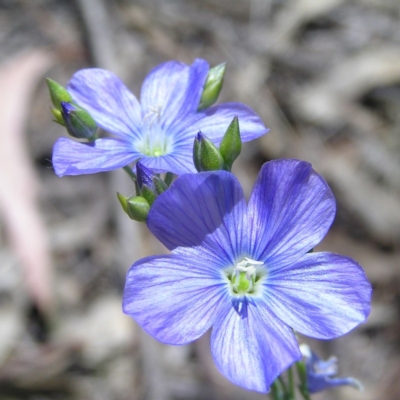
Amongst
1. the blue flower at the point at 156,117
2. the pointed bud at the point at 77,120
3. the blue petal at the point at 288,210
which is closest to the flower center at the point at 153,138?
the blue flower at the point at 156,117

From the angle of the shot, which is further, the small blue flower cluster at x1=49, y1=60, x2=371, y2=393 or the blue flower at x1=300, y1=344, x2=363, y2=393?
the blue flower at x1=300, y1=344, x2=363, y2=393

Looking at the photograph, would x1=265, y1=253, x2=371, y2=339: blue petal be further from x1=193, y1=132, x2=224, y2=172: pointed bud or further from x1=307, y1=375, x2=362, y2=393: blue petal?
x1=307, y1=375, x2=362, y2=393: blue petal

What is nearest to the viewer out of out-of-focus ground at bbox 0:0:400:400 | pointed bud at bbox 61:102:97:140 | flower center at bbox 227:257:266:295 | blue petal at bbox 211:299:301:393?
blue petal at bbox 211:299:301:393

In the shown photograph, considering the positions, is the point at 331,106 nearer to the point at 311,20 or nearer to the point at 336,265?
the point at 311,20

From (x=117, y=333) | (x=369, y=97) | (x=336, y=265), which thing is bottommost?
(x=117, y=333)

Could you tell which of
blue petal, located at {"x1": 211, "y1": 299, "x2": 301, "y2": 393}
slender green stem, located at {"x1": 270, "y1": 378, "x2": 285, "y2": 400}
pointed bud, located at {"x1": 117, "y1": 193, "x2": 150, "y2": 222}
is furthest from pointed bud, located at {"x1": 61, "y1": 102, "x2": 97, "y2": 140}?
slender green stem, located at {"x1": 270, "y1": 378, "x2": 285, "y2": 400}

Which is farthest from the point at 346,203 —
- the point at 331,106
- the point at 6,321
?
the point at 6,321

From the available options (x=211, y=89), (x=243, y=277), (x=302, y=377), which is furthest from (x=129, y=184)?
(x=243, y=277)
